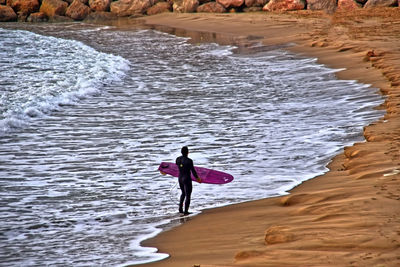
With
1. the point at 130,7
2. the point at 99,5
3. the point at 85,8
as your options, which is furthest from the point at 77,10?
the point at 130,7

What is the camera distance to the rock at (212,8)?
155ft

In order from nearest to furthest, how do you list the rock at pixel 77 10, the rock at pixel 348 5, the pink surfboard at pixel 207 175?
the pink surfboard at pixel 207 175
the rock at pixel 348 5
the rock at pixel 77 10

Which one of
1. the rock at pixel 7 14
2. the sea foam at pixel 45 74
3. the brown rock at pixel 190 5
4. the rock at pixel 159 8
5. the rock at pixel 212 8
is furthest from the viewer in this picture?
the rock at pixel 7 14

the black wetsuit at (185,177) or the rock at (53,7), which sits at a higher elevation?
the rock at (53,7)

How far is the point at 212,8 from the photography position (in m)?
47.3

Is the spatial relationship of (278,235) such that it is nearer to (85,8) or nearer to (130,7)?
(130,7)

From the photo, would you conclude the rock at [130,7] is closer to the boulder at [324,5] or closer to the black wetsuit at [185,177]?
the boulder at [324,5]

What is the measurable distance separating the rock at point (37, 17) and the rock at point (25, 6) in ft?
1.77

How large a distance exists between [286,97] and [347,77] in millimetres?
2828

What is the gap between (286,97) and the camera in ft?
60.3

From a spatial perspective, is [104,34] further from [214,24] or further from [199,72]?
[199,72]

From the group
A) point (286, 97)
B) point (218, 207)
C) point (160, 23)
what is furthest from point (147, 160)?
point (160, 23)

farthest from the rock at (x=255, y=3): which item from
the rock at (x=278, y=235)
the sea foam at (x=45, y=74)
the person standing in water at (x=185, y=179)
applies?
the rock at (x=278, y=235)

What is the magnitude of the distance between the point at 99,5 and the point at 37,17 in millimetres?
4956
